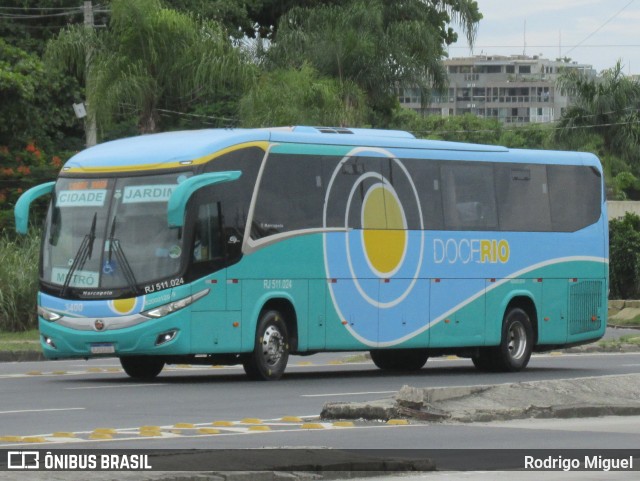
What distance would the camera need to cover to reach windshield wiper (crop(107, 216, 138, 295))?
20.9 m

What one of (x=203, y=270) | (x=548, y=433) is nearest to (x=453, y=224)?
(x=203, y=270)

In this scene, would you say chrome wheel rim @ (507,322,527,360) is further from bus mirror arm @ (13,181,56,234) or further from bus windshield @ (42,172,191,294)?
bus mirror arm @ (13,181,56,234)

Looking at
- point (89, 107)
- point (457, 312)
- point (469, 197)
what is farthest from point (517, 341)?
point (89, 107)

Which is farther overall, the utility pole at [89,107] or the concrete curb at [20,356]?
the utility pole at [89,107]

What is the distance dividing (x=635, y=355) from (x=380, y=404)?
16.0m

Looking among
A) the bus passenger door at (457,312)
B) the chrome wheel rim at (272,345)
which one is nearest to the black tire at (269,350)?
the chrome wheel rim at (272,345)

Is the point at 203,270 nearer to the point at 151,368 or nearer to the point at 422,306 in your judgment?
the point at 151,368

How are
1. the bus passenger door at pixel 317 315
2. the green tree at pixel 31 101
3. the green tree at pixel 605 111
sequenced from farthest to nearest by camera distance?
the green tree at pixel 605 111 < the green tree at pixel 31 101 < the bus passenger door at pixel 317 315

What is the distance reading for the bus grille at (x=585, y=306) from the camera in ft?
87.6

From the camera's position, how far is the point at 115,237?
21.2m

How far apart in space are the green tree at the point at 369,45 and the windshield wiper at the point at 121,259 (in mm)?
25305

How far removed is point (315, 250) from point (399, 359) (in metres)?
3.92

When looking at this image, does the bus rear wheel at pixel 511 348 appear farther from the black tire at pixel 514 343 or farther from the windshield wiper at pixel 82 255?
the windshield wiper at pixel 82 255

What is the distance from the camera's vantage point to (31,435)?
13938 mm
